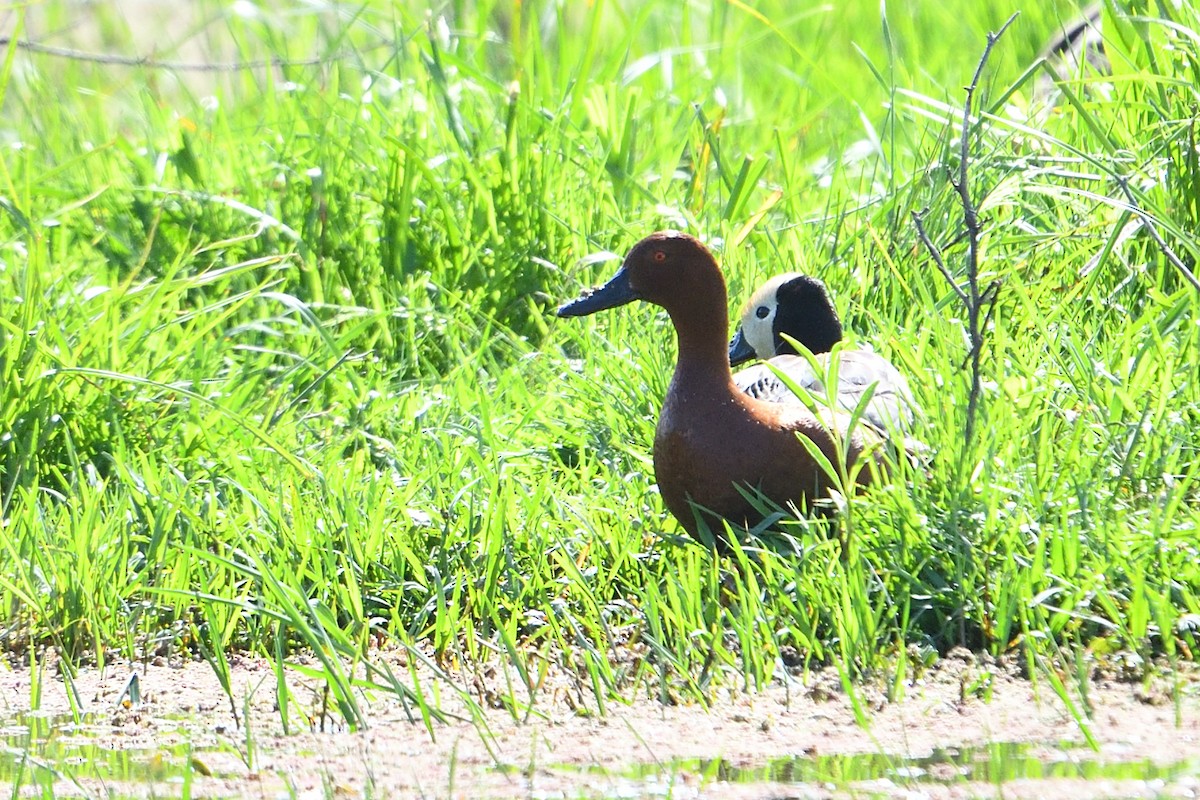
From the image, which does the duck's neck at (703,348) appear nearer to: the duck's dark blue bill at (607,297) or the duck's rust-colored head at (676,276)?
the duck's rust-colored head at (676,276)

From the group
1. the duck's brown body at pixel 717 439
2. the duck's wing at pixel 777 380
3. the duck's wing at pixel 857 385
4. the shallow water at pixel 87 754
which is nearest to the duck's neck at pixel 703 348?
the duck's brown body at pixel 717 439

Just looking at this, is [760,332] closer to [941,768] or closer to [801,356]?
[801,356]

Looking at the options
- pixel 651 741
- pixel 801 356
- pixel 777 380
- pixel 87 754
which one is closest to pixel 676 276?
pixel 801 356

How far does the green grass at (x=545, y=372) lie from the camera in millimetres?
3262

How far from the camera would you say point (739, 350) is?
181 inches

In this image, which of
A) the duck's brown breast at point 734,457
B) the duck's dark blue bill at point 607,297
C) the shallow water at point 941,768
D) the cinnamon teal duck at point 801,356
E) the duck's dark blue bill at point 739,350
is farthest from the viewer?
the duck's dark blue bill at point 739,350

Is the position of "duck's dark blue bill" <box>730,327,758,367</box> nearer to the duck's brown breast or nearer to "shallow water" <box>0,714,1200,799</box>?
the duck's brown breast

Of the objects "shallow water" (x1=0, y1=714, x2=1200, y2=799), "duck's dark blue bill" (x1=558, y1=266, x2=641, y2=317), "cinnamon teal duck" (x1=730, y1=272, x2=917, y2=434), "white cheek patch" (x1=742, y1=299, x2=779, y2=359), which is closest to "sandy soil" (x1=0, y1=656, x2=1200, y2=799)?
"shallow water" (x1=0, y1=714, x2=1200, y2=799)

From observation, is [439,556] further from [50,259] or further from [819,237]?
[50,259]

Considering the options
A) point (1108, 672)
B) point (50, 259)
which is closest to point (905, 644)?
point (1108, 672)

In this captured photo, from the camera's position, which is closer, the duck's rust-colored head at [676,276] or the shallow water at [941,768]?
the shallow water at [941,768]

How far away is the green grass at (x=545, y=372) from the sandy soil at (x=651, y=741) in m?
0.08

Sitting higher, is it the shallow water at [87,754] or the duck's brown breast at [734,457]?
the duck's brown breast at [734,457]

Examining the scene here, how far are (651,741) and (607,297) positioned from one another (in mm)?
1371
